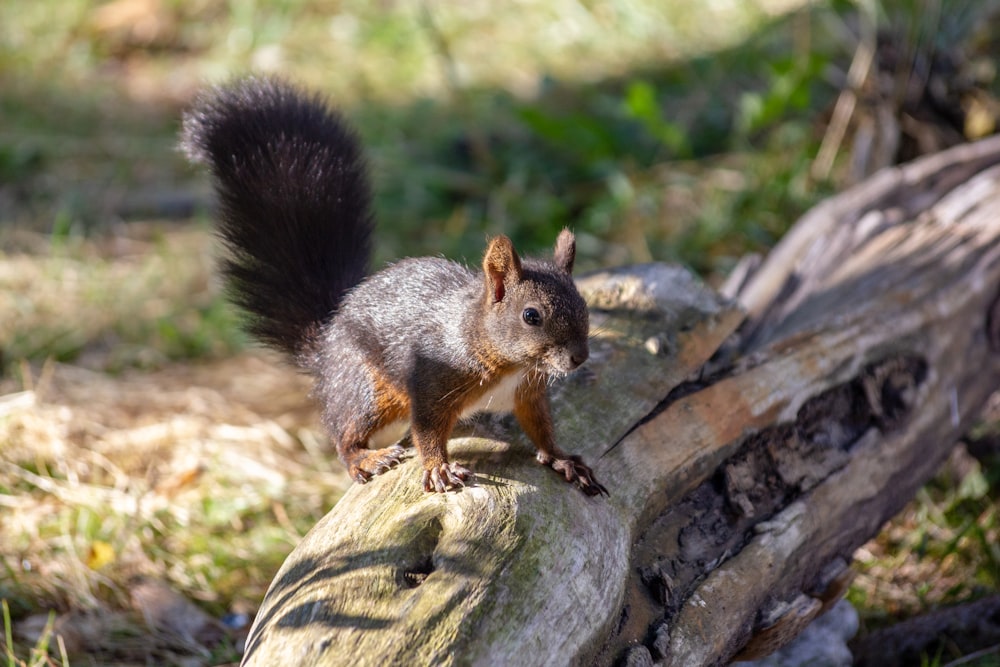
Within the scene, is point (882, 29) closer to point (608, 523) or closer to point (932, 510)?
point (932, 510)

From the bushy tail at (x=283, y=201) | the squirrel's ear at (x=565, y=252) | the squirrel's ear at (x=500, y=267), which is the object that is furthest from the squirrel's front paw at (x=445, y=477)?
the bushy tail at (x=283, y=201)

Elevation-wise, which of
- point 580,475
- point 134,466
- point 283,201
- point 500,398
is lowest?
point 134,466

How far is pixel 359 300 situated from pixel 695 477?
802 millimetres

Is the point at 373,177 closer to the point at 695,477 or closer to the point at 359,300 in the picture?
the point at 359,300

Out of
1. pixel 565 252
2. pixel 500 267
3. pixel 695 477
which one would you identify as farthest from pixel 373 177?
pixel 695 477

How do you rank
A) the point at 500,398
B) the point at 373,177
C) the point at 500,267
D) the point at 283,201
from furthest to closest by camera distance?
the point at 373,177 < the point at 283,201 < the point at 500,398 < the point at 500,267

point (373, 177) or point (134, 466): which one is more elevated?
point (373, 177)

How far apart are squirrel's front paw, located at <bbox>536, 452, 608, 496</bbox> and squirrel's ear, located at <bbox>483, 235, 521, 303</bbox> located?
13.4 inches

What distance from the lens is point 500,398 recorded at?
2062 mm

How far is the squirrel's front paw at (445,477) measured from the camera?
1835 mm

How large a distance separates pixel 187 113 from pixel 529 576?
1330 mm

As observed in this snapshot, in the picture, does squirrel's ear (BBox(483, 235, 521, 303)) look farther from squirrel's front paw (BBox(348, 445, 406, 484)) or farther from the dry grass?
the dry grass

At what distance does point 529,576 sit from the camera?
1628 millimetres

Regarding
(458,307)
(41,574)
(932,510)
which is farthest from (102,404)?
(932,510)
